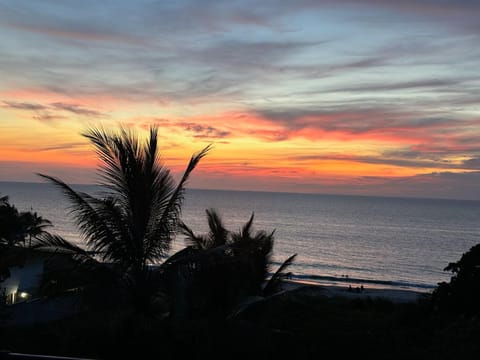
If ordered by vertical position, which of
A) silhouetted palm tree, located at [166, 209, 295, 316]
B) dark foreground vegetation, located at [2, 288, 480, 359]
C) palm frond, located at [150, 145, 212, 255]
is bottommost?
dark foreground vegetation, located at [2, 288, 480, 359]

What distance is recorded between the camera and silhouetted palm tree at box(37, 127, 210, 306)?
9289 mm

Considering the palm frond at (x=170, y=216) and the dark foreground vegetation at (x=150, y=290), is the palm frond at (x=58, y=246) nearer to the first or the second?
the dark foreground vegetation at (x=150, y=290)

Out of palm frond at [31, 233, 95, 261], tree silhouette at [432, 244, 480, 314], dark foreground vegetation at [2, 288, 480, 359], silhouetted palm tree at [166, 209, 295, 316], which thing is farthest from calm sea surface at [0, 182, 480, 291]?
palm frond at [31, 233, 95, 261]

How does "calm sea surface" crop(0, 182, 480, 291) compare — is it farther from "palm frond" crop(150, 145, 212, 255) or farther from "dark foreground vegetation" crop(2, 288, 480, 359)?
"dark foreground vegetation" crop(2, 288, 480, 359)

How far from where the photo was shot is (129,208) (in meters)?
9.59

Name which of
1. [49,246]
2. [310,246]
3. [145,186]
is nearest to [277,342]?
[145,186]

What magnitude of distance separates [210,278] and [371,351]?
408 centimetres

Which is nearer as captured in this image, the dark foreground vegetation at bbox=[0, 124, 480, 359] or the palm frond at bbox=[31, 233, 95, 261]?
the dark foreground vegetation at bbox=[0, 124, 480, 359]

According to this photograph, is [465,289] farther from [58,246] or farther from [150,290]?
[58,246]

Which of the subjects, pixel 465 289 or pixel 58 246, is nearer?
pixel 465 289

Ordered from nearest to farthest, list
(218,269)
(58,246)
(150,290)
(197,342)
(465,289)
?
(197,342)
(465,289)
(58,246)
(150,290)
(218,269)

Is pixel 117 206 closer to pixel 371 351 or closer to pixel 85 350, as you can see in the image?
pixel 85 350

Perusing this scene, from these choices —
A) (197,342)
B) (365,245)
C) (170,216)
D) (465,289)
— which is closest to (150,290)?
(170,216)

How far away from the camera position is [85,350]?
7703 mm
